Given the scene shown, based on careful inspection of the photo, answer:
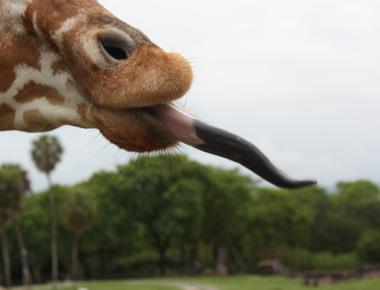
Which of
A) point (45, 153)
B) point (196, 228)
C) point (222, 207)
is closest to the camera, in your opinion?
point (45, 153)

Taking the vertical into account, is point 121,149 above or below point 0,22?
below

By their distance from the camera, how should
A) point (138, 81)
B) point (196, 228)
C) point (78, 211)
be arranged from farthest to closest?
point (196, 228), point (78, 211), point (138, 81)

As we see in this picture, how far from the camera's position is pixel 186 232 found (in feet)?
212

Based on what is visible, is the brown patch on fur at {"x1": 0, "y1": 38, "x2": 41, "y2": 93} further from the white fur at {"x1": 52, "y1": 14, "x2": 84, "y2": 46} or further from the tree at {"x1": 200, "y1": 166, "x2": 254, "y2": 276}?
the tree at {"x1": 200, "y1": 166, "x2": 254, "y2": 276}

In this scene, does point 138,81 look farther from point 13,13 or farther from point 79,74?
Answer: point 13,13

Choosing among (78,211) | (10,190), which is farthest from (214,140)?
(78,211)

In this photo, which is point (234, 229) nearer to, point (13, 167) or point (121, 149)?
point (13, 167)

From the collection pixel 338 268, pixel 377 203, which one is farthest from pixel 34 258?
pixel 377 203

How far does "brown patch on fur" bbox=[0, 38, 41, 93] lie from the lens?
74.8 inches

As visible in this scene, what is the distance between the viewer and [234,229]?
224 feet

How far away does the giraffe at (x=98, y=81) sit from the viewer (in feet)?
5.88

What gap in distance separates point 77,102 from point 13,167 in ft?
144

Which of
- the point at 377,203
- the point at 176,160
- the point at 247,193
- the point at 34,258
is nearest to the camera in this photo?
the point at 176,160

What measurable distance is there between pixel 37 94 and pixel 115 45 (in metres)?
0.31
